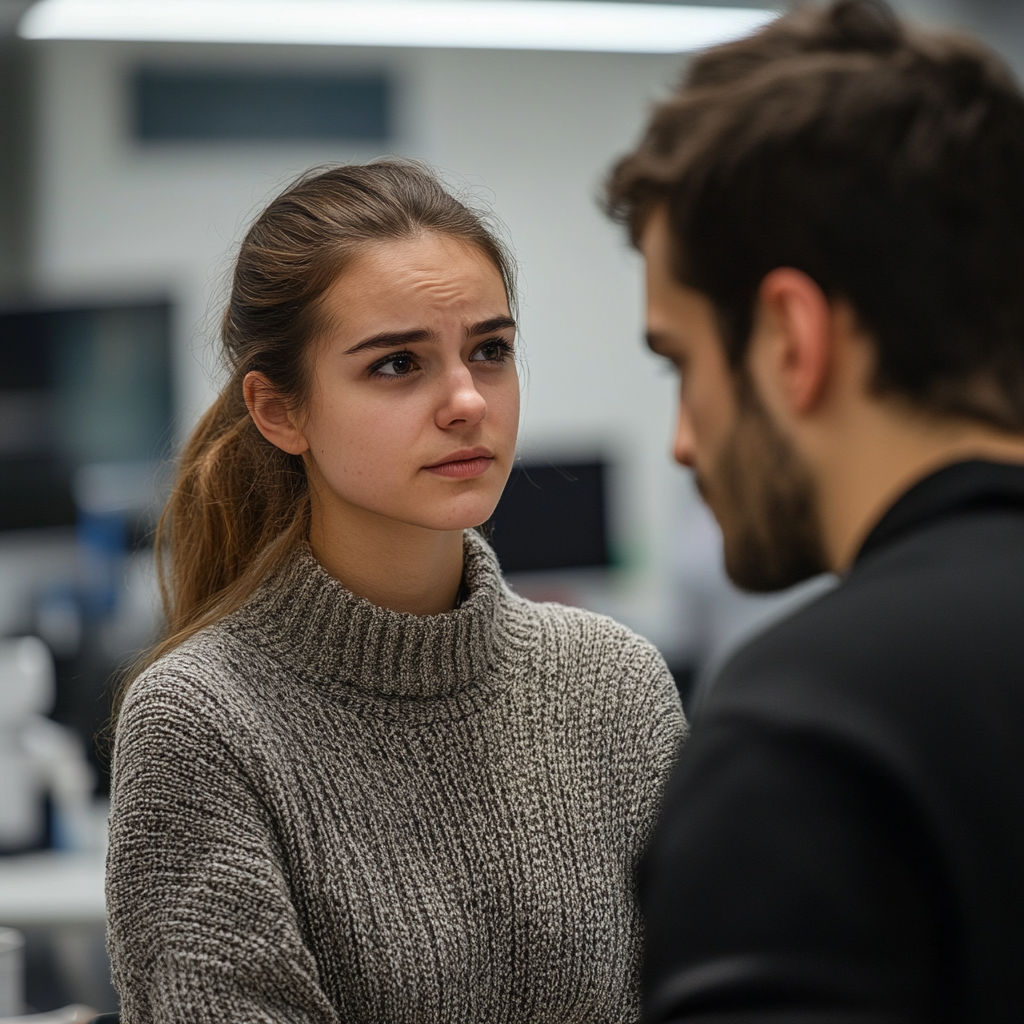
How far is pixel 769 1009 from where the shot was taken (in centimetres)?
56

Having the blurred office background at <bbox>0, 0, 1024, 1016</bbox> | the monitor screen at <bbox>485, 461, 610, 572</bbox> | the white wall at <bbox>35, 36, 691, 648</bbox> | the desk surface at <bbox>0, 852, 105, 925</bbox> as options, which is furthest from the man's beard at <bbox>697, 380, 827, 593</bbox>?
the white wall at <bbox>35, 36, 691, 648</bbox>

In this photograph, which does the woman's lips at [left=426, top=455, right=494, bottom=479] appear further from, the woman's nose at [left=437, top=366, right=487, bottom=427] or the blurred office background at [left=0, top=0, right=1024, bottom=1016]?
the blurred office background at [left=0, top=0, right=1024, bottom=1016]

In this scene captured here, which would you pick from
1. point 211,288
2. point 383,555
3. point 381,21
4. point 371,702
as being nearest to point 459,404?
point 383,555

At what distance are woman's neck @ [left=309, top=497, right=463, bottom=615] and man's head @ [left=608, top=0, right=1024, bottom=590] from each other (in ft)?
2.10

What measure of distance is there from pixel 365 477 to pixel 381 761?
0.92 ft

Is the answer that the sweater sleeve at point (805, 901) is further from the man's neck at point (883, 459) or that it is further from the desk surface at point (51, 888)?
the desk surface at point (51, 888)

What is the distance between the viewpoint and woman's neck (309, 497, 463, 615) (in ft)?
4.39

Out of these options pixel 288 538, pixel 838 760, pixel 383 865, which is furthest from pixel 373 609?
pixel 838 760

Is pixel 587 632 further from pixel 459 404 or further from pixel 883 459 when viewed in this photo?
pixel 883 459

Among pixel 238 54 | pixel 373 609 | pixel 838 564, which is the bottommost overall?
pixel 373 609

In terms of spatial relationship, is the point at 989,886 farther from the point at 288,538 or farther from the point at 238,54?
the point at 238,54

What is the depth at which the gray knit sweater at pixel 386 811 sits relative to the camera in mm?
1111

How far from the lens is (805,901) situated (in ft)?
1.87

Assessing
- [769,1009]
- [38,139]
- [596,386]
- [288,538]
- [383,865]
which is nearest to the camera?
[769,1009]
